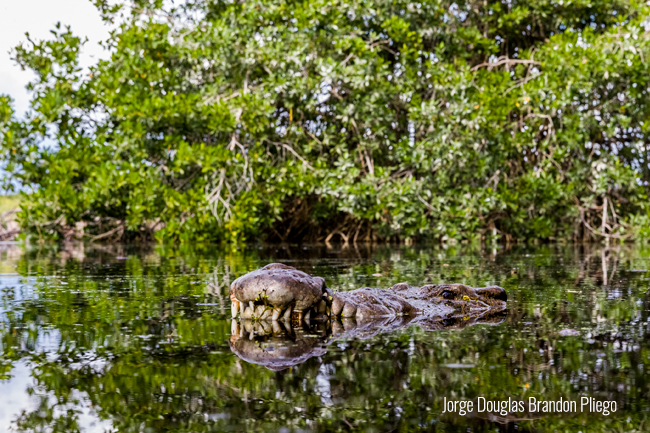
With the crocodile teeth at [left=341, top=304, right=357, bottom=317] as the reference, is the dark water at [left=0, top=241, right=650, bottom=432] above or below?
below

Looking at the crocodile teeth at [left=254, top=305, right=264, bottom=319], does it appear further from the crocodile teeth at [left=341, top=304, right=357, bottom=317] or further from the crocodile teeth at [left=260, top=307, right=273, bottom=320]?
the crocodile teeth at [left=341, top=304, right=357, bottom=317]

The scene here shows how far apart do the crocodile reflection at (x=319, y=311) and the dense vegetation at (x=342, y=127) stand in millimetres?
7770

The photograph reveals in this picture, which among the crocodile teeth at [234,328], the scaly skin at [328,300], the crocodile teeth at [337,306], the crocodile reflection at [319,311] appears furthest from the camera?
the crocodile teeth at [337,306]

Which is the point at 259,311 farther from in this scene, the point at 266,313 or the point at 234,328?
the point at 234,328

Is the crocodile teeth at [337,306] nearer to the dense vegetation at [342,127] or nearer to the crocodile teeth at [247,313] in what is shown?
the crocodile teeth at [247,313]

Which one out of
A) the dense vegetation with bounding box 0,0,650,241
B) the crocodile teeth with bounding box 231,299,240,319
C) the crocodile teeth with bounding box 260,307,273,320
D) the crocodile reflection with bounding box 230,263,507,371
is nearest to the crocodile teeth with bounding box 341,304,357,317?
the crocodile reflection with bounding box 230,263,507,371

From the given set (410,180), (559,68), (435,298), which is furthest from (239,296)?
(559,68)

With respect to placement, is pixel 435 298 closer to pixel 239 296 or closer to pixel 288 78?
pixel 239 296

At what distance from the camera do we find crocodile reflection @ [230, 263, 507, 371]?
284cm

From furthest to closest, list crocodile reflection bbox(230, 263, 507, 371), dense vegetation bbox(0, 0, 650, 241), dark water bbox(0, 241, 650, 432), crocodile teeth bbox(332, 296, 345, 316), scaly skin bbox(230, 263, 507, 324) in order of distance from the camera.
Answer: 1. dense vegetation bbox(0, 0, 650, 241)
2. crocodile teeth bbox(332, 296, 345, 316)
3. scaly skin bbox(230, 263, 507, 324)
4. crocodile reflection bbox(230, 263, 507, 371)
5. dark water bbox(0, 241, 650, 432)

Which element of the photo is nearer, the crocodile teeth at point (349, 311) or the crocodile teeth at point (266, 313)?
the crocodile teeth at point (266, 313)

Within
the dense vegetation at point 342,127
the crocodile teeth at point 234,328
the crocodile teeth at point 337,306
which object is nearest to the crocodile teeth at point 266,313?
the crocodile teeth at point 234,328

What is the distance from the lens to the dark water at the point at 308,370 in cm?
172

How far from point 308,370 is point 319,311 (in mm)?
1070
